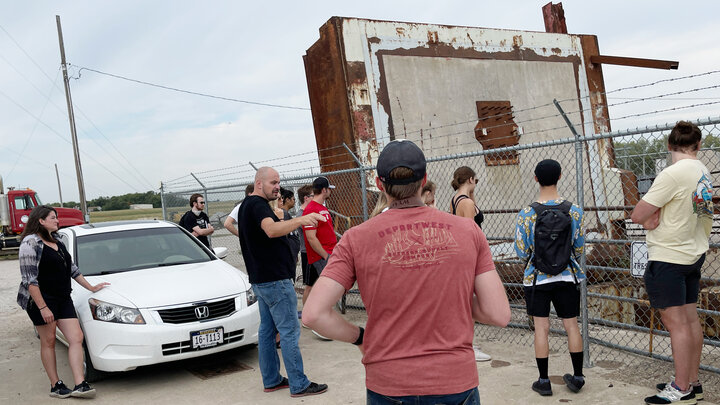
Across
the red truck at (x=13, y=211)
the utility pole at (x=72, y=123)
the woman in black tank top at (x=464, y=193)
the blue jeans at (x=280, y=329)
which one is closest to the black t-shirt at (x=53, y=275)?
the blue jeans at (x=280, y=329)

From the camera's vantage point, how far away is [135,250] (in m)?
6.39

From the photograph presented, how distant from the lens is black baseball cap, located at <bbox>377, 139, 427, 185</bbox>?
80.7 inches

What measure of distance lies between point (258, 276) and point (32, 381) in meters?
2.81

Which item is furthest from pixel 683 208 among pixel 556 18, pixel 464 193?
pixel 556 18

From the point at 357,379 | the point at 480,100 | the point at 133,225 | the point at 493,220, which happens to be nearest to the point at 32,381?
the point at 133,225

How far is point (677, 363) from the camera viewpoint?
386 cm

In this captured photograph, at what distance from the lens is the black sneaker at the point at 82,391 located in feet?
15.9

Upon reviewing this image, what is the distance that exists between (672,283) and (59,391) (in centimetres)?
492

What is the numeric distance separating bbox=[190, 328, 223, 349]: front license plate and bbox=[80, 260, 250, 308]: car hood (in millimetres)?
299

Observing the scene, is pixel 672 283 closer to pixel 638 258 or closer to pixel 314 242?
pixel 638 258

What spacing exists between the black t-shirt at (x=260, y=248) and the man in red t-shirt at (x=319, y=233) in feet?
4.51

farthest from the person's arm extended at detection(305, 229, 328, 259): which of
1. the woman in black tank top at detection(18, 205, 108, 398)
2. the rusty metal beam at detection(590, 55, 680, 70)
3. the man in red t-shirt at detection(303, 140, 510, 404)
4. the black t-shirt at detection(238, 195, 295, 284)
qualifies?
the rusty metal beam at detection(590, 55, 680, 70)

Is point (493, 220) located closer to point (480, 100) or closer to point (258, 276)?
point (480, 100)

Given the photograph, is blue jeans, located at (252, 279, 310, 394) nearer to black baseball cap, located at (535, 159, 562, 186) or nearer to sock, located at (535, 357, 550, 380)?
sock, located at (535, 357, 550, 380)
